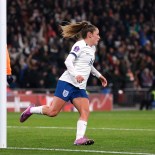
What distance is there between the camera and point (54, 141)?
47.4 feet

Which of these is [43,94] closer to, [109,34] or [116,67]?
[116,67]

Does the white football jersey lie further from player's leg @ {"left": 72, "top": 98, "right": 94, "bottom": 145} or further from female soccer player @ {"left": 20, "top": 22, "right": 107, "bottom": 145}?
player's leg @ {"left": 72, "top": 98, "right": 94, "bottom": 145}

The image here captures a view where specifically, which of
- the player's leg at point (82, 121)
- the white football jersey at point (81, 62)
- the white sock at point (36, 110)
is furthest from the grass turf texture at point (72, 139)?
the white football jersey at point (81, 62)

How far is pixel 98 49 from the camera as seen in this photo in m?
35.2

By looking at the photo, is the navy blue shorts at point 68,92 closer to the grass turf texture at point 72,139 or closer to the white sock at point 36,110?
the white sock at point 36,110

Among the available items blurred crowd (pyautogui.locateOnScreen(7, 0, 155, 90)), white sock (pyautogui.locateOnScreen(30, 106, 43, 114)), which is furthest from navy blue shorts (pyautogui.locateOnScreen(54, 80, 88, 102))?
blurred crowd (pyautogui.locateOnScreen(7, 0, 155, 90))

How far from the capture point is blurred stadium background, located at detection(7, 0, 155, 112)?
31.8 m

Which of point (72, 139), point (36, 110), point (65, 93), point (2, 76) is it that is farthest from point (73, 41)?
point (2, 76)

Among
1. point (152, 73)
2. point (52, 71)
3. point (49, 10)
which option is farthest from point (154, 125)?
point (49, 10)

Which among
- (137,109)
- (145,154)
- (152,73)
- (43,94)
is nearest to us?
(145,154)

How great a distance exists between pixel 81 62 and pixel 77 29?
625 mm

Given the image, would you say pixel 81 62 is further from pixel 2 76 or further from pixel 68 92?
pixel 2 76

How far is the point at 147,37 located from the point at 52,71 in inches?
296

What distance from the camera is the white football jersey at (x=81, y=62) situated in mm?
13789
